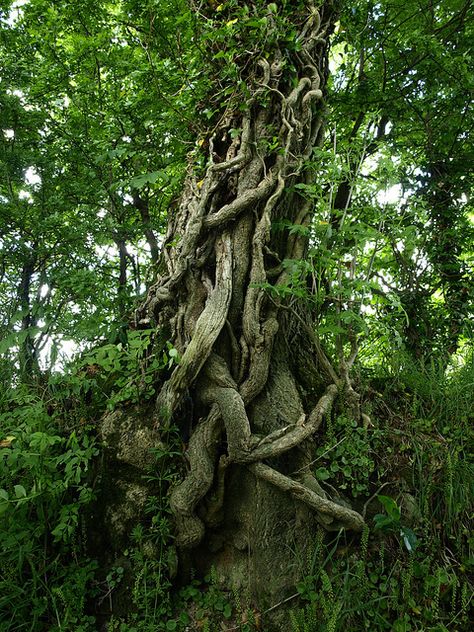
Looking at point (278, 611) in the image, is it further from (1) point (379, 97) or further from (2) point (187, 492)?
(1) point (379, 97)

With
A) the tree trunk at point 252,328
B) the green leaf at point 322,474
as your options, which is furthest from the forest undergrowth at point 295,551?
the tree trunk at point 252,328

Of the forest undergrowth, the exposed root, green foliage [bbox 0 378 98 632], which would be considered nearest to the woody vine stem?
the exposed root

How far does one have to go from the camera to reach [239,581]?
→ 181 cm

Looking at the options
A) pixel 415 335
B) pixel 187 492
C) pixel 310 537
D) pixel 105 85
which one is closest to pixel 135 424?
pixel 187 492

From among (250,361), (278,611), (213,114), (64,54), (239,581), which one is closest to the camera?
(278,611)

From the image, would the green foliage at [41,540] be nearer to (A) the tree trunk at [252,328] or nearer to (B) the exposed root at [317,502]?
(A) the tree trunk at [252,328]

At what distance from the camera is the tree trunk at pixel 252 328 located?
1849 mm

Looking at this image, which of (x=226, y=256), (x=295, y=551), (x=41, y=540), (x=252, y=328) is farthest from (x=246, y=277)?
(x=41, y=540)

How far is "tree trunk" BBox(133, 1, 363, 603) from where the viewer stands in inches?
72.8

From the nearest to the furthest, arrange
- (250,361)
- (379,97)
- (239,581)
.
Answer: (239,581), (250,361), (379,97)

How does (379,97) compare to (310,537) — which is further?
(379,97)

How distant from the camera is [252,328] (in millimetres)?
2158

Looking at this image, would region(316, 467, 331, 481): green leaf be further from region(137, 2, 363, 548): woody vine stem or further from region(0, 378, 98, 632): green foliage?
region(0, 378, 98, 632): green foliage

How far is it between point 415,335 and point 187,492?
2587 mm
